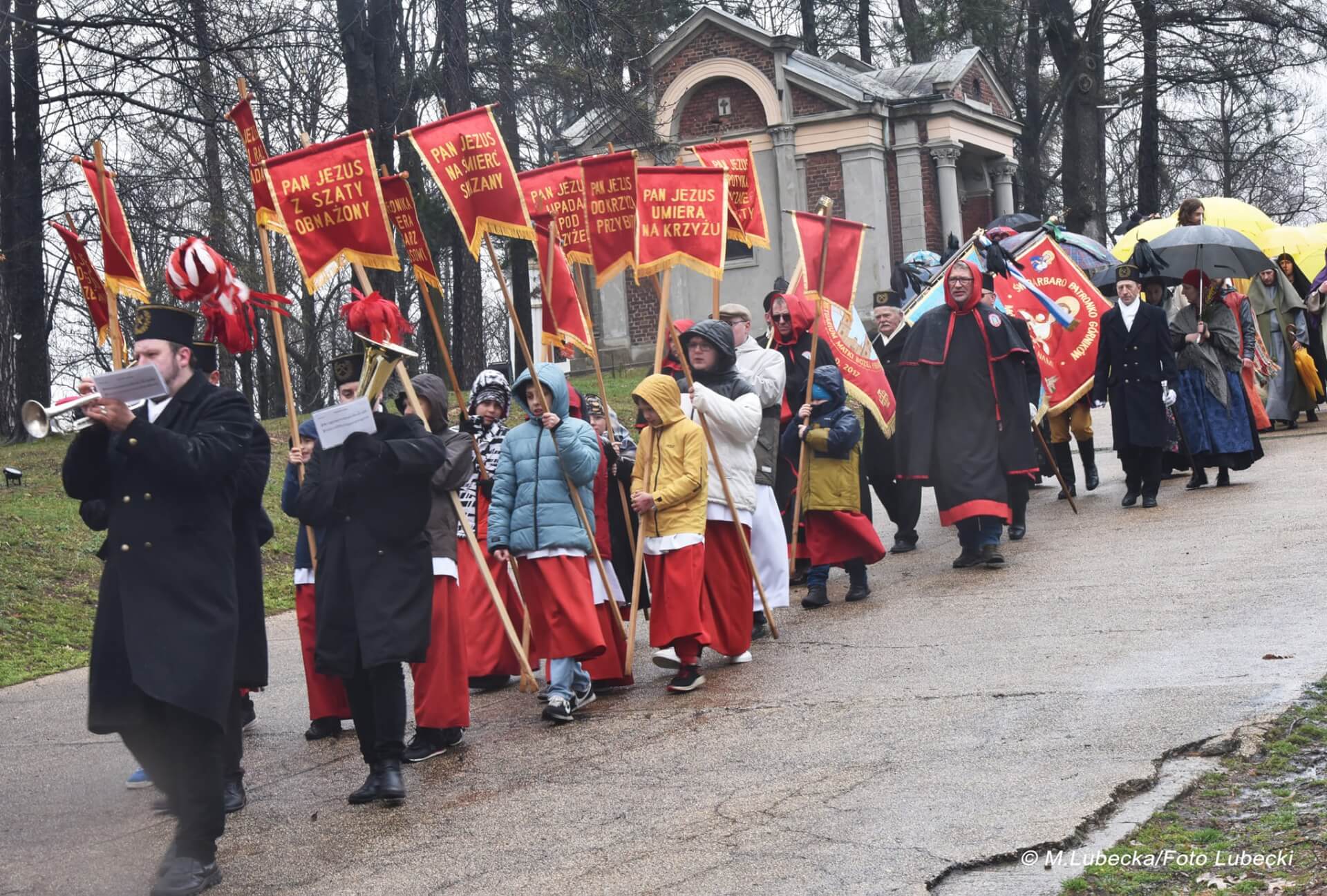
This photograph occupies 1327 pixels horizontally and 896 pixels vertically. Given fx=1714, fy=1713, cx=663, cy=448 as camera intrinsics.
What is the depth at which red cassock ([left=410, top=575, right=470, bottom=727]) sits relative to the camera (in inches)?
273

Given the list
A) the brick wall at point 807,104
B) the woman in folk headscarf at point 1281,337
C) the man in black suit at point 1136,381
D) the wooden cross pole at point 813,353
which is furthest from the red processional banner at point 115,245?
the brick wall at point 807,104

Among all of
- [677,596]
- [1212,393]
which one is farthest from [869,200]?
Answer: [677,596]

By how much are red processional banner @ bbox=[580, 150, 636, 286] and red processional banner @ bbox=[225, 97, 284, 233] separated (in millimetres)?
1581

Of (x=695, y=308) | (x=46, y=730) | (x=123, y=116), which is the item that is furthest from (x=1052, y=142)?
(x=46, y=730)

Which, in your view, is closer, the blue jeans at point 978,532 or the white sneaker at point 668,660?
the white sneaker at point 668,660

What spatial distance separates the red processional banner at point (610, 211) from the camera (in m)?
8.77

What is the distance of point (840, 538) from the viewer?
10203 mm

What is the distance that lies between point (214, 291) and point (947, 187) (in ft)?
102

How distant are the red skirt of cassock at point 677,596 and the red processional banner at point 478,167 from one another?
167 cm

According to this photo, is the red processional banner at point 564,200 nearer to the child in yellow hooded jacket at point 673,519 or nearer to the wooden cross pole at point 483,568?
the child in yellow hooded jacket at point 673,519

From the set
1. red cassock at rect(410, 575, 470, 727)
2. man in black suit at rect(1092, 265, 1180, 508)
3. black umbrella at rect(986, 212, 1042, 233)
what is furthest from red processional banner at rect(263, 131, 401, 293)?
black umbrella at rect(986, 212, 1042, 233)

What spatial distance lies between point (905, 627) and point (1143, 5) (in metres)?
27.9

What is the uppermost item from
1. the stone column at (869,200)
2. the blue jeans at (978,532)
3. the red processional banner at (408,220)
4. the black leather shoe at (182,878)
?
the stone column at (869,200)

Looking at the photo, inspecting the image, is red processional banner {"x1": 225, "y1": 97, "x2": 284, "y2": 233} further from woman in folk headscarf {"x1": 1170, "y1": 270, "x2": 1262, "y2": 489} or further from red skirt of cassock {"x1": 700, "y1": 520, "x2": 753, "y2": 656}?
woman in folk headscarf {"x1": 1170, "y1": 270, "x2": 1262, "y2": 489}
